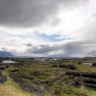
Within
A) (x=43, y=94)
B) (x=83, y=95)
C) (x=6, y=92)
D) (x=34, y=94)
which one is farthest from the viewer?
(x=83, y=95)

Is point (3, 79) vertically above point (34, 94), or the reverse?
point (3, 79)

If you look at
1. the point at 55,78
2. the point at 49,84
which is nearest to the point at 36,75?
the point at 55,78

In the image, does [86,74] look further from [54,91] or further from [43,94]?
[43,94]

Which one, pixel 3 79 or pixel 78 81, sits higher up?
pixel 3 79

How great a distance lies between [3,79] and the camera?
2061 inches

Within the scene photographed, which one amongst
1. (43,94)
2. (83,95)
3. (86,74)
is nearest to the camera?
(43,94)

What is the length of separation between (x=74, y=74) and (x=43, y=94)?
50.9 metres

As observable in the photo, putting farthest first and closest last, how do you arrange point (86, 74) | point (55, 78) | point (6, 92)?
point (86, 74)
point (55, 78)
point (6, 92)

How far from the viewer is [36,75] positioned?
85.5 m

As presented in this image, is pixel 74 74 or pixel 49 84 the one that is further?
pixel 74 74

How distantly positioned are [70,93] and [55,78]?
17.0m

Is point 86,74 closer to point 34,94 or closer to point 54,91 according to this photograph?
point 54,91

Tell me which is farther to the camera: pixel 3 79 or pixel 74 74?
pixel 74 74

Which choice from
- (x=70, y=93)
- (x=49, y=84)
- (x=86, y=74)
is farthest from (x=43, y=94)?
(x=86, y=74)
